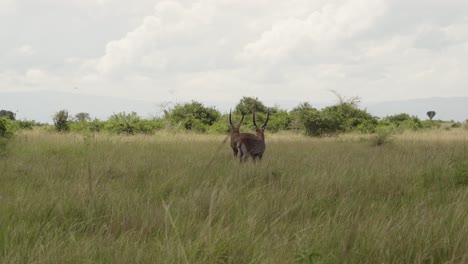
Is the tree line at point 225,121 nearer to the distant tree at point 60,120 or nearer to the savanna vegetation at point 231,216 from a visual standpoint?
the distant tree at point 60,120

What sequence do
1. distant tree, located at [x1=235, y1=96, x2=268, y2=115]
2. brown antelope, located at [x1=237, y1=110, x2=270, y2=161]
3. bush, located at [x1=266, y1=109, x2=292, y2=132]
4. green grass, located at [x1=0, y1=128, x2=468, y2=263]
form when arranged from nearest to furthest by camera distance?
green grass, located at [x1=0, y1=128, x2=468, y2=263] < brown antelope, located at [x1=237, y1=110, x2=270, y2=161] < bush, located at [x1=266, y1=109, x2=292, y2=132] < distant tree, located at [x1=235, y1=96, x2=268, y2=115]

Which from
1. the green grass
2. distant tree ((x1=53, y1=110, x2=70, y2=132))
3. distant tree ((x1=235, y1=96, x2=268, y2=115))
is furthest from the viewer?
distant tree ((x1=235, y1=96, x2=268, y2=115))

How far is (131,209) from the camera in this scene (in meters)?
3.40

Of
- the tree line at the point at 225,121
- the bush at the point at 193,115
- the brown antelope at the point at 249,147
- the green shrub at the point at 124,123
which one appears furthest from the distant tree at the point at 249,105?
the brown antelope at the point at 249,147

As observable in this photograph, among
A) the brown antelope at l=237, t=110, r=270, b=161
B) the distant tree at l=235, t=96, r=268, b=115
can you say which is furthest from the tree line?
the brown antelope at l=237, t=110, r=270, b=161

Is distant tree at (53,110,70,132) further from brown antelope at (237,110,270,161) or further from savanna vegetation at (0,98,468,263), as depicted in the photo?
brown antelope at (237,110,270,161)

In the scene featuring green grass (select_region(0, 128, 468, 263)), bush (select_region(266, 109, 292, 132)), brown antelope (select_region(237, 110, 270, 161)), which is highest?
bush (select_region(266, 109, 292, 132))

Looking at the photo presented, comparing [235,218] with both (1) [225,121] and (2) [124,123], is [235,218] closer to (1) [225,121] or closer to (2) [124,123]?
(2) [124,123]

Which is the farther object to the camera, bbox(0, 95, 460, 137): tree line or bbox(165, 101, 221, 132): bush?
bbox(165, 101, 221, 132): bush

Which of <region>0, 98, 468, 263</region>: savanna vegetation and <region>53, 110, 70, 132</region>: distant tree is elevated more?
<region>53, 110, 70, 132</region>: distant tree

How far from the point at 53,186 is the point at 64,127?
14613mm

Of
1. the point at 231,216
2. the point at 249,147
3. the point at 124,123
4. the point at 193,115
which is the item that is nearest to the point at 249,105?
the point at 193,115

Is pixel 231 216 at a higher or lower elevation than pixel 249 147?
lower

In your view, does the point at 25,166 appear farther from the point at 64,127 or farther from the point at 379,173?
the point at 64,127
